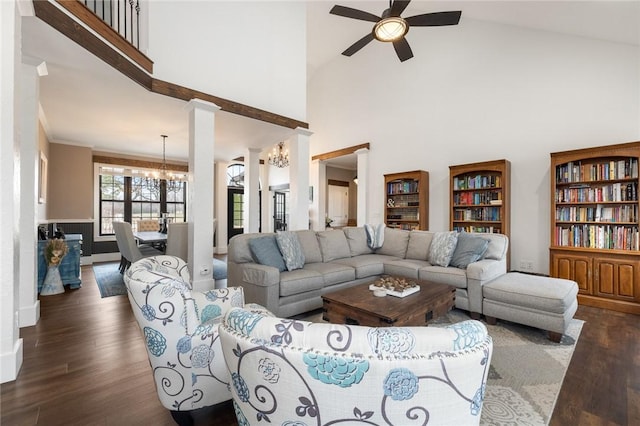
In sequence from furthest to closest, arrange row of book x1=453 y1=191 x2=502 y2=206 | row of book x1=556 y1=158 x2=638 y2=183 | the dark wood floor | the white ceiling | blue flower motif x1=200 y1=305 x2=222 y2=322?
row of book x1=453 y1=191 x2=502 y2=206 → row of book x1=556 y1=158 x2=638 y2=183 → the white ceiling → blue flower motif x1=200 y1=305 x2=222 y2=322 → the dark wood floor

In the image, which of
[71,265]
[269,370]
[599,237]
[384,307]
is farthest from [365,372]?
[71,265]

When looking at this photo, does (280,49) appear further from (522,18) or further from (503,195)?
(503,195)

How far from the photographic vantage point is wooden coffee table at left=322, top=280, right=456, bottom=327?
223 cm

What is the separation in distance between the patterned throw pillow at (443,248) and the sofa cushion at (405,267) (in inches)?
6.2

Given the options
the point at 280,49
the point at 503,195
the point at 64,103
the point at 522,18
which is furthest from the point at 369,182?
the point at 64,103

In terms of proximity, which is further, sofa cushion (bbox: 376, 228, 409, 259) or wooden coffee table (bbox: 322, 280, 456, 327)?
sofa cushion (bbox: 376, 228, 409, 259)

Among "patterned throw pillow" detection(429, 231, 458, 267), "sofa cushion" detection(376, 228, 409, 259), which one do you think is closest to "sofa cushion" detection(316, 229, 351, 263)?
"sofa cushion" detection(376, 228, 409, 259)

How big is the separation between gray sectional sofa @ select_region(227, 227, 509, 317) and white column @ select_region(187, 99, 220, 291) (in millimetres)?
734

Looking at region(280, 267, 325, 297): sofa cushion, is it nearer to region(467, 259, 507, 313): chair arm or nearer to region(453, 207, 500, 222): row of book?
region(467, 259, 507, 313): chair arm

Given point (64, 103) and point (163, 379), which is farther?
point (64, 103)

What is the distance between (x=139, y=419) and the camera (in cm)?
167

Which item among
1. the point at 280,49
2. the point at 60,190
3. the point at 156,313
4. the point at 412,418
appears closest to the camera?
the point at 412,418

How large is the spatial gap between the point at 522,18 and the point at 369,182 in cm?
390

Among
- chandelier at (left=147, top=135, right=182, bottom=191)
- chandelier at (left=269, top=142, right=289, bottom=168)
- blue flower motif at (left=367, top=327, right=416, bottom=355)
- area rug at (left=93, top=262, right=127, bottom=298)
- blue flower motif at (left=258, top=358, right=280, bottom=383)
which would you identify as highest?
chandelier at (left=269, top=142, right=289, bottom=168)
